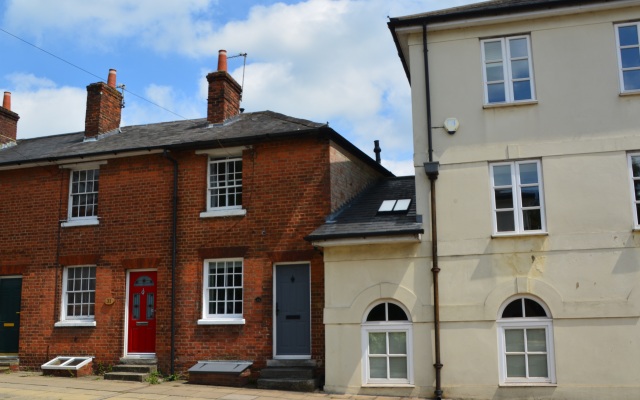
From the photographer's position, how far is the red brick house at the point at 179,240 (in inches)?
576

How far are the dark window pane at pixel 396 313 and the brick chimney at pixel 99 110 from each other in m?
11.0

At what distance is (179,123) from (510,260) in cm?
1096

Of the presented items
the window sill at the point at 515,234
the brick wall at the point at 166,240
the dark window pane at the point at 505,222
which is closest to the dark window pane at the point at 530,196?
the dark window pane at the point at 505,222

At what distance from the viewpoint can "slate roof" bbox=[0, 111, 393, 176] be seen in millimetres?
15344

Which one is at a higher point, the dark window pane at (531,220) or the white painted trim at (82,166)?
the white painted trim at (82,166)

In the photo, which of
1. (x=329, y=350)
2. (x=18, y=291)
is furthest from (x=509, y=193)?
(x=18, y=291)

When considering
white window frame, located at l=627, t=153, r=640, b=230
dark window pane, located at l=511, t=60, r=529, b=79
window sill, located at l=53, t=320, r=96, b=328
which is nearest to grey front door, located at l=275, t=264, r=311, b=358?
window sill, located at l=53, t=320, r=96, b=328

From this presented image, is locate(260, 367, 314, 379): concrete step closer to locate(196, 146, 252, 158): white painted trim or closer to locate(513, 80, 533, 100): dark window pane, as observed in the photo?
locate(196, 146, 252, 158): white painted trim

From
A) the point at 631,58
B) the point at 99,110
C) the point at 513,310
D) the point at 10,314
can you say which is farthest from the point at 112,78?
the point at 631,58

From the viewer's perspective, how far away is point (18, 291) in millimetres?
17234

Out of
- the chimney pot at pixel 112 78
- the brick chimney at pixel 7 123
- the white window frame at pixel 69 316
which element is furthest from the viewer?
the brick chimney at pixel 7 123

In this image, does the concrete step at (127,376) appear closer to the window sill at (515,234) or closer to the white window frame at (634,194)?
the window sill at (515,234)

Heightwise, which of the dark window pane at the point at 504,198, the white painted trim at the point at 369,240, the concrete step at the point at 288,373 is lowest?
the concrete step at the point at 288,373

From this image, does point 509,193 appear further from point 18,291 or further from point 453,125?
point 18,291
